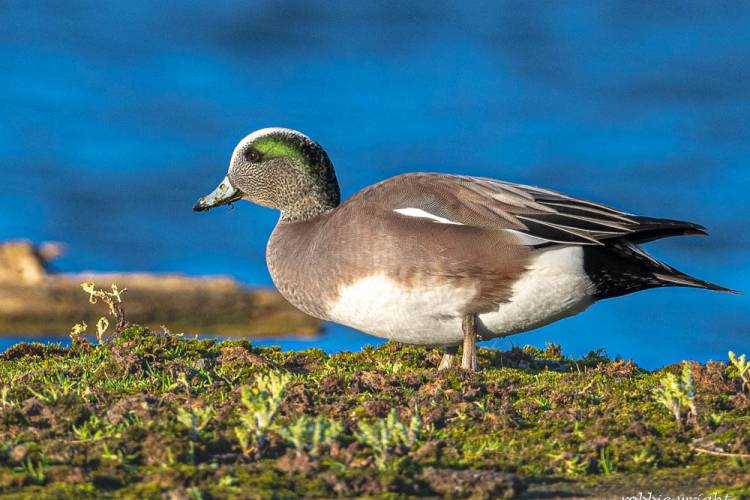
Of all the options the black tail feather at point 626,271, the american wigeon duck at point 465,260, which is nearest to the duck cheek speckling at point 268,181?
the american wigeon duck at point 465,260

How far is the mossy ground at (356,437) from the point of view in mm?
3975

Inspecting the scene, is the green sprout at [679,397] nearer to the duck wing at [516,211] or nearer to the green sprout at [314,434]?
the duck wing at [516,211]

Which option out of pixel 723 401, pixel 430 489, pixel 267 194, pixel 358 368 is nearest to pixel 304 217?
pixel 267 194

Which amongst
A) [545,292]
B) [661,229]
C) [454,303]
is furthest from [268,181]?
[661,229]

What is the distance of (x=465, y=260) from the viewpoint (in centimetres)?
646

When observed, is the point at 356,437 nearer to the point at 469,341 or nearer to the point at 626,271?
the point at 469,341

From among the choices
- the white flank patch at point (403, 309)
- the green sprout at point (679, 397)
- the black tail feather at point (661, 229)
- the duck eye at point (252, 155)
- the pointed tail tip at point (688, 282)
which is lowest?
the green sprout at point (679, 397)

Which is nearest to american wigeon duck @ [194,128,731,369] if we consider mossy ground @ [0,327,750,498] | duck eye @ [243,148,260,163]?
mossy ground @ [0,327,750,498]

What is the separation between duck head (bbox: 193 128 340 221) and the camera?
8.00 m

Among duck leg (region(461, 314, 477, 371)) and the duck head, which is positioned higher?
the duck head

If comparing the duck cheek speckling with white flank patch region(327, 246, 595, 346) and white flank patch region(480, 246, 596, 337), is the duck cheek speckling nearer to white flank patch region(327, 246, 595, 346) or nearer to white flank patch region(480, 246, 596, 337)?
white flank patch region(327, 246, 595, 346)

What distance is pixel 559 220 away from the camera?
22.0 feet

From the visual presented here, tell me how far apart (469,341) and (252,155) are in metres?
2.74

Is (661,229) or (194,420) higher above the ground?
(661,229)
